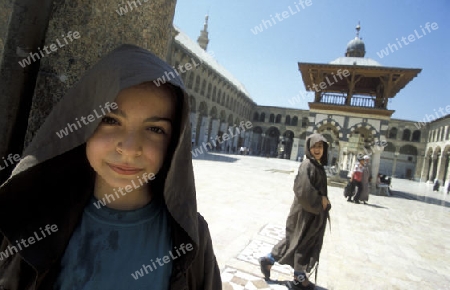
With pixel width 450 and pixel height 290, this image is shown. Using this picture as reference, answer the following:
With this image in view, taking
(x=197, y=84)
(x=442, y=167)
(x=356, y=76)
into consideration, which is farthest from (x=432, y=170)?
(x=197, y=84)

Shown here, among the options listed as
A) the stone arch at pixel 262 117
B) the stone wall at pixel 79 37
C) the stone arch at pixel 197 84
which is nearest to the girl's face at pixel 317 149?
the stone wall at pixel 79 37

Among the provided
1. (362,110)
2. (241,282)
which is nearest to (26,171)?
(241,282)

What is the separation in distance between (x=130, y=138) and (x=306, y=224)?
→ 260 cm

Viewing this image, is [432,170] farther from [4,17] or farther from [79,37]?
[4,17]

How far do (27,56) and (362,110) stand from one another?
14.8 m

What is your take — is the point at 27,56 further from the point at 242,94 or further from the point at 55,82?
the point at 242,94

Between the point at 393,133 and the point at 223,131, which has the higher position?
the point at 393,133

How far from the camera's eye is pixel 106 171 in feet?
2.94

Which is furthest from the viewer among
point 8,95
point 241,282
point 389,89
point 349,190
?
point 389,89

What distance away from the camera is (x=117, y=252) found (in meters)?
0.88

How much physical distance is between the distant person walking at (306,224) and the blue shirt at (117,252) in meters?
2.28

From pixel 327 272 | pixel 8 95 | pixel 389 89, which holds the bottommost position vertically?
pixel 327 272

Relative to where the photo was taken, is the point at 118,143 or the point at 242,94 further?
the point at 242,94

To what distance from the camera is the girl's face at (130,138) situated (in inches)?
34.2
